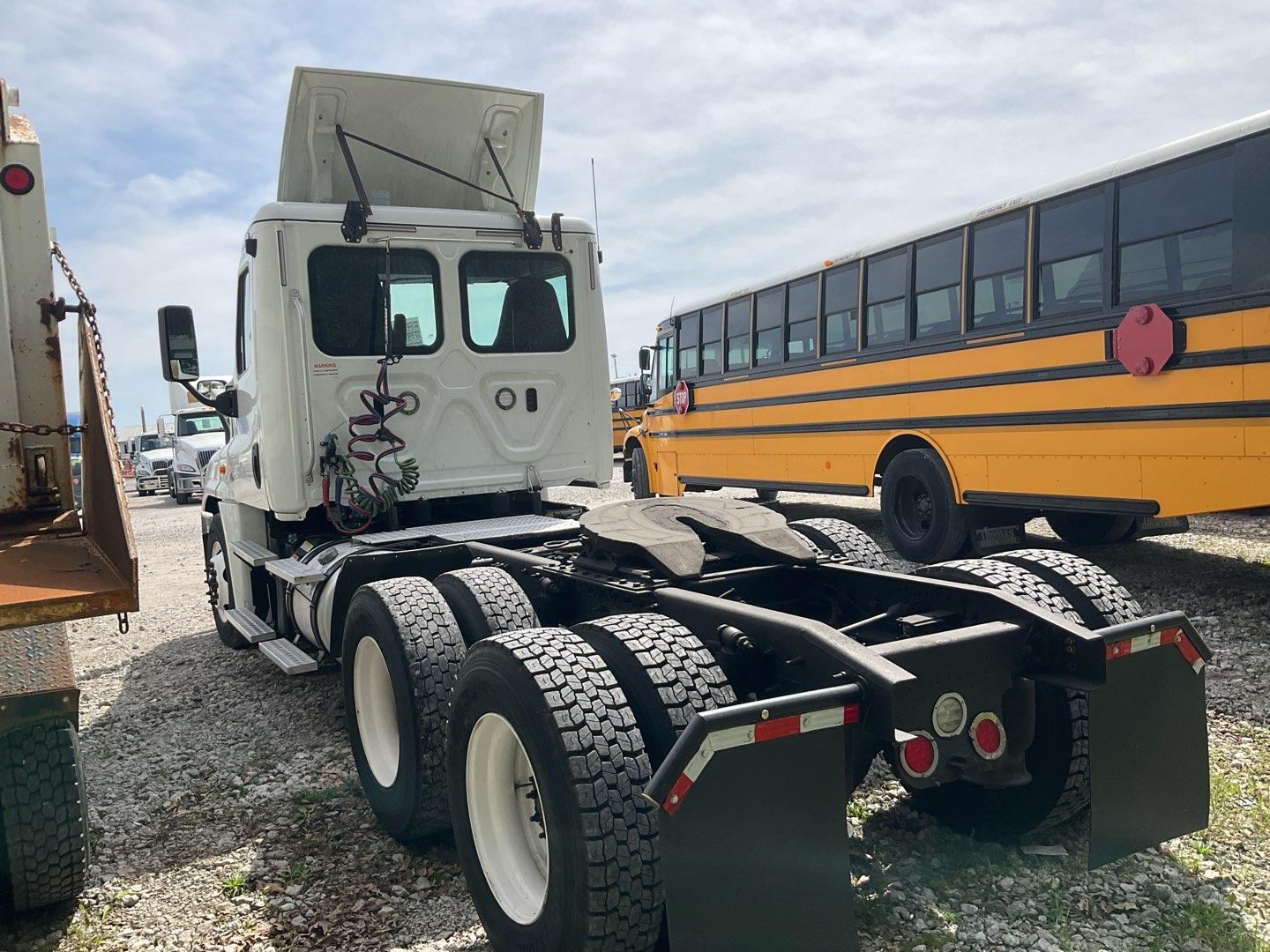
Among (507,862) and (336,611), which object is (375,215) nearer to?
(336,611)

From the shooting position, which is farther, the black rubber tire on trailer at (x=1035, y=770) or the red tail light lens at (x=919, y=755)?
the black rubber tire on trailer at (x=1035, y=770)

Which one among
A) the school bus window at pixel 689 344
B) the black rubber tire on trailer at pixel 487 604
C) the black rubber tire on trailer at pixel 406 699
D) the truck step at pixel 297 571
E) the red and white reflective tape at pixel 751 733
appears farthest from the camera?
the school bus window at pixel 689 344

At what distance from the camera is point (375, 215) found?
5410 mm

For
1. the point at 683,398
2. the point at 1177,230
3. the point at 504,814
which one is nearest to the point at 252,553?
the point at 504,814

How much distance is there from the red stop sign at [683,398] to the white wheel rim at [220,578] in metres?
7.49

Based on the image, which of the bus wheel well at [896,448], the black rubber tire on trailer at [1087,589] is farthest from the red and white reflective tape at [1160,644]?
the bus wheel well at [896,448]

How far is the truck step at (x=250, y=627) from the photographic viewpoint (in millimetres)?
5355

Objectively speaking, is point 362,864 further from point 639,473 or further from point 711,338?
point 639,473

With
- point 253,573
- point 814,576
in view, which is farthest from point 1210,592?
point 253,573

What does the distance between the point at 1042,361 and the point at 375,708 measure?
236 inches

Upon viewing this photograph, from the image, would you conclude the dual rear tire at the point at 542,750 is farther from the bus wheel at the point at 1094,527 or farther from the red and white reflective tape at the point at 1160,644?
the bus wheel at the point at 1094,527

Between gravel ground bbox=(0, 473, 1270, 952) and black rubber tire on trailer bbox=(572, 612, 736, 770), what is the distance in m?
0.89

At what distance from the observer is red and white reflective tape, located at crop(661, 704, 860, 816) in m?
2.16

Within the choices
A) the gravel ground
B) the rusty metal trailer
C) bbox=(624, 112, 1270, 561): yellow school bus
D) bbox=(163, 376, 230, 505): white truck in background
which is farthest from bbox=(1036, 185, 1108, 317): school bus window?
bbox=(163, 376, 230, 505): white truck in background
